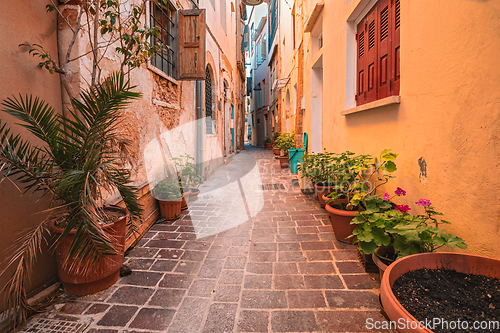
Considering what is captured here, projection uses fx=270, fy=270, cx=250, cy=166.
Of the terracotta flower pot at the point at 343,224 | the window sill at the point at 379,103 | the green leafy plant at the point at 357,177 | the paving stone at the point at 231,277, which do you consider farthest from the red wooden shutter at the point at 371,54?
the paving stone at the point at 231,277

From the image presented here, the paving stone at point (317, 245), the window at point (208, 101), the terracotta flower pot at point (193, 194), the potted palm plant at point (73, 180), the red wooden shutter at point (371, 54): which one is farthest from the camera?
the window at point (208, 101)

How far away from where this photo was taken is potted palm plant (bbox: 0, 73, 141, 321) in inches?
66.9

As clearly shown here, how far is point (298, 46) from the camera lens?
8141 millimetres

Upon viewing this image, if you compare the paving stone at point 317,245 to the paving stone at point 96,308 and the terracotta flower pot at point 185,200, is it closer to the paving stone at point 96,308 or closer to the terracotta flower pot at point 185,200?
the paving stone at point 96,308

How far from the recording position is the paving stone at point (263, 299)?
2.00 metres

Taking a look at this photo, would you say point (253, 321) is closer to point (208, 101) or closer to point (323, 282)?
point (323, 282)

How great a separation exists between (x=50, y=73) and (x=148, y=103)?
1.61 m

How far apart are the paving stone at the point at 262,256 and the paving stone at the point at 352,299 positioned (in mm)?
746

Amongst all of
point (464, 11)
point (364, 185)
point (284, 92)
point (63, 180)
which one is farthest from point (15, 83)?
point (284, 92)

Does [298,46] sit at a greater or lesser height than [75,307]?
greater

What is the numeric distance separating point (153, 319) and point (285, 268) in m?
1.21

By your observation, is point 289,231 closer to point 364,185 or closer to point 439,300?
point 364,185

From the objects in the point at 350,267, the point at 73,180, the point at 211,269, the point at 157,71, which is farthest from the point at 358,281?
the point at 157,71

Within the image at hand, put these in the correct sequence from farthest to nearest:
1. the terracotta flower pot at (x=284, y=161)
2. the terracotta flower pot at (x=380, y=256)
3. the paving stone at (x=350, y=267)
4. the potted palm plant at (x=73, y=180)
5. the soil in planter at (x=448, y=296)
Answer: the terracotta flower pot at (x=284, y=161) → the paving stone at (x=350, y=267) → the terracotta flower pot at (x=380, y=256) → the potted palm plant at (x=73, y=180) → the soil in planter at (x=448, y=296)
